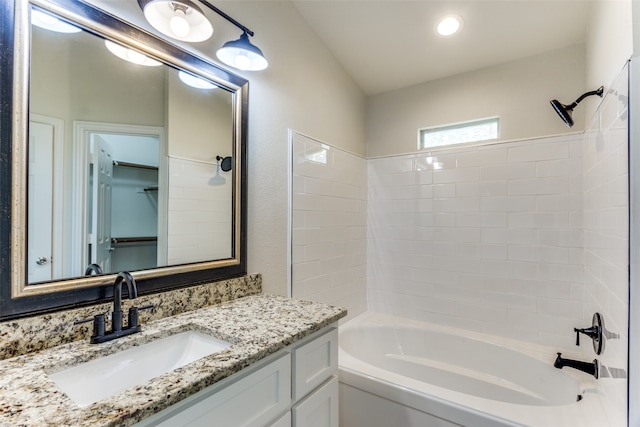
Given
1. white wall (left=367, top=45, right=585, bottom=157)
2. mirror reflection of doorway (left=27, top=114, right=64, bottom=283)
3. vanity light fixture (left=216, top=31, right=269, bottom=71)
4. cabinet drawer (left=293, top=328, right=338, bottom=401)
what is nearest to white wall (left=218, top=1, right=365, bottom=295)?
vanity light fixture (left=216, top=31, right=269, bottom=71)

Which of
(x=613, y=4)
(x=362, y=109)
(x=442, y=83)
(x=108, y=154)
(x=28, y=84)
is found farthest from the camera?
(x=362, y=109)

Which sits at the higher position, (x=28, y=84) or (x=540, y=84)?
(x=540, y=84)

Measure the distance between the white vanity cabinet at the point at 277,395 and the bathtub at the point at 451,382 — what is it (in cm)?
49

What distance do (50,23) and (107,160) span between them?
17.6 inches

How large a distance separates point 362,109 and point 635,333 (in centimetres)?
228

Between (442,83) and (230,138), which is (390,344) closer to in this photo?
(230,138)

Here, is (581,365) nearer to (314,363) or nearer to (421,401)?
(421,401)

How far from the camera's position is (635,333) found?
0.99 metres

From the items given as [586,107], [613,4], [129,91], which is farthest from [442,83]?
[129,91]

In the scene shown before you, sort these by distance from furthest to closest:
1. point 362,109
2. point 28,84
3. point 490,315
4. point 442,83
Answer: point 362,109, point 442,83, point 490,315, point 28,84

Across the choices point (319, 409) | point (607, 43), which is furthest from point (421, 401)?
point (607, 43)

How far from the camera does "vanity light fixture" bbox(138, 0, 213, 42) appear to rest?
1123 mm

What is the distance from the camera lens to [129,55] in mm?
1183

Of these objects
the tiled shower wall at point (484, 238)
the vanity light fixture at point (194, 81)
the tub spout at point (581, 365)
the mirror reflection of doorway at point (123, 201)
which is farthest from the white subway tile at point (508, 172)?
the mirror reflection of doorway at point (123, 201)
